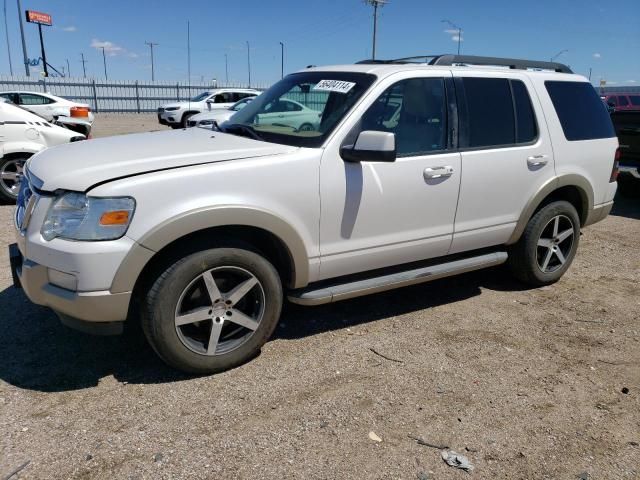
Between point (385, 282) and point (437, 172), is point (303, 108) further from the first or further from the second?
point (385, 282)

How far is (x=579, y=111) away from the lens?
4844 millimetres

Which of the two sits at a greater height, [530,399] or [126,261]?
[126,261]

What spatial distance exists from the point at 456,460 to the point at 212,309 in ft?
5.17

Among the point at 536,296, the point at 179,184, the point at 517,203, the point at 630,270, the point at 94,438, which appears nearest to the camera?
the point at 94,438

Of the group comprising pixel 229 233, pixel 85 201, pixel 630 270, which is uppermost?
pixel 85 201

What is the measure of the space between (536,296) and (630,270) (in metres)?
1.53

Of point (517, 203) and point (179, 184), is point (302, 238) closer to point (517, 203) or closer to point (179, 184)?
point (179, 184)

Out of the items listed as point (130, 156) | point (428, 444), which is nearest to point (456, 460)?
point (428, 444)

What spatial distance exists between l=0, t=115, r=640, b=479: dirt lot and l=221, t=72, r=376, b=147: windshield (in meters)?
1.44

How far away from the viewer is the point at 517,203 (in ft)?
14.5

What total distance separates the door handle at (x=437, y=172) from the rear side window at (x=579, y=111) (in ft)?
4.77

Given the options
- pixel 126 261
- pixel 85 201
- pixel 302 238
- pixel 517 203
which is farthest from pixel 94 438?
pixel 517 203

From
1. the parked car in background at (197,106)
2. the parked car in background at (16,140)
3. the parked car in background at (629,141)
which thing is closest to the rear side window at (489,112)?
the parked car in background at (629,141)

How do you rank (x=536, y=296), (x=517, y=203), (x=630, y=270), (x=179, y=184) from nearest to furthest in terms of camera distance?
1. (x=179, y=184)
2. (x=517, y=203)
3. (x=536, y=296)
4. (x=630, y=270)
